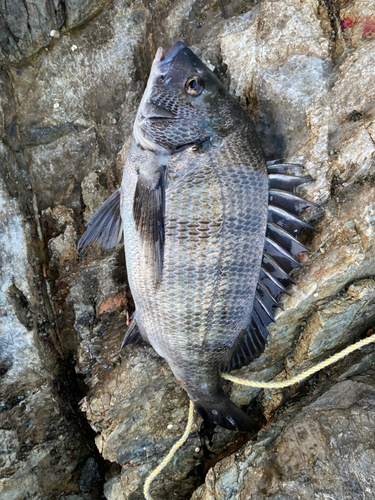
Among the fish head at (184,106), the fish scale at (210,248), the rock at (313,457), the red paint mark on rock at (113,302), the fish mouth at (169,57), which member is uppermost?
the fish mouth at (169,57)

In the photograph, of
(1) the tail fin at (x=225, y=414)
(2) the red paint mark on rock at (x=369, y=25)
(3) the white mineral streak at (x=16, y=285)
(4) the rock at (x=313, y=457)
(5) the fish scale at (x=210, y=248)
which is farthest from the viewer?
(3) the white mineral streak at (x=16, y=285)

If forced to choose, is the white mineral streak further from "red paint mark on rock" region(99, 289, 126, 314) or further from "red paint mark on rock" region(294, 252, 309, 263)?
"red paint mark on rock" region(294, 252, 309, 263)

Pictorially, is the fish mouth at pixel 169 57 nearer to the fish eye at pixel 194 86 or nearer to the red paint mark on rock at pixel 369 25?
the fish eye at pixel 194 86

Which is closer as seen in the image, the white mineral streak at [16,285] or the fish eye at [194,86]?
the fish eye at [194,86]

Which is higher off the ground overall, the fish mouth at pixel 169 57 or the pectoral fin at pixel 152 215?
the fish mouth at pixel 169 57

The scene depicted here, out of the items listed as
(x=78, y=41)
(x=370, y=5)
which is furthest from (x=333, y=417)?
(x=78, y=41)

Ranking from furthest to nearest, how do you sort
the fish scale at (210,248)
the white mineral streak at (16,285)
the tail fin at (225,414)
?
1. the white mineral streak at (16,285)
2. the tail fin at (225,414)
3. the fish scale at (210,248)

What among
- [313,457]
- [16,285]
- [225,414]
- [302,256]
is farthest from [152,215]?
[313,457]

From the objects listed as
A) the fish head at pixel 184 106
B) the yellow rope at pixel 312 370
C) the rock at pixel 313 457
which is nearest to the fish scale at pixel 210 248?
the fish head at pixel 184 106
